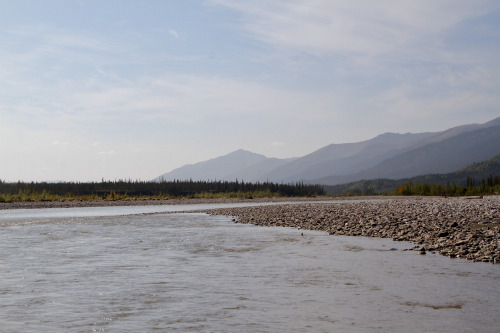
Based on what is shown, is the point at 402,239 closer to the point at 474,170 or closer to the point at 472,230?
the point at 472,230

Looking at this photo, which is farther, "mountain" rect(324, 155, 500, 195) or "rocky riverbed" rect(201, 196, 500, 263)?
"mountain" rect(324, 155, 500, 195)

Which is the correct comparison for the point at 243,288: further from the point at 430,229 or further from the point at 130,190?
the point at 130,190

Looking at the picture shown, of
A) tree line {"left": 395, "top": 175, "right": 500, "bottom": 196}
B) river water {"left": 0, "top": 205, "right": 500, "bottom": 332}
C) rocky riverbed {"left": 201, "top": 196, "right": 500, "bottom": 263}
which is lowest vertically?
river water {"left": 0, "top": 205, "right": 500, "bottom": 332}

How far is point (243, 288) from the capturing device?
12352 millimetres

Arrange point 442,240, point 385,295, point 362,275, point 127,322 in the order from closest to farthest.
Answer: point 127,322
point 385,295
point 362,275
point 442,240

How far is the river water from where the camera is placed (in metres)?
9.34

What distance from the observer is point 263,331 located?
8797 mm

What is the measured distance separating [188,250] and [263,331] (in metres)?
10.9

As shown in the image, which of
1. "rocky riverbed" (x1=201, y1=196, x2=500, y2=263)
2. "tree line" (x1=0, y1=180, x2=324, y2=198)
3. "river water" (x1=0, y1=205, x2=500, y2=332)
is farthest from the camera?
"tree line" (x1=0, y1=180, x2=324, y2=198)

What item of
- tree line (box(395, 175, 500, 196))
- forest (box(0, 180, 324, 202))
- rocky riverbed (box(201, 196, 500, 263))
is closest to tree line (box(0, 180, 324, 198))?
forest (box(0, 180, 324, 202))

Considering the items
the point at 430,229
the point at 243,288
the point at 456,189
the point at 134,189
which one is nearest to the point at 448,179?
the point at 456,189

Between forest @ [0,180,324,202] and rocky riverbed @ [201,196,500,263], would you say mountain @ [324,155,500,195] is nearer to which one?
forest @ [0,180,324,202]

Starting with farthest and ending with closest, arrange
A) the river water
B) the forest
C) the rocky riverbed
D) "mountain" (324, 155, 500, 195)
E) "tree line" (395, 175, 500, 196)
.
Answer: "mountain" (324, 155, 500, 195) < the forest < "tree line" (395, 175, 500, 196) < the rocky riverbed < the river water

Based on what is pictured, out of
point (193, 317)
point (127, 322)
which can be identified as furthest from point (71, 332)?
point (193, 317)
